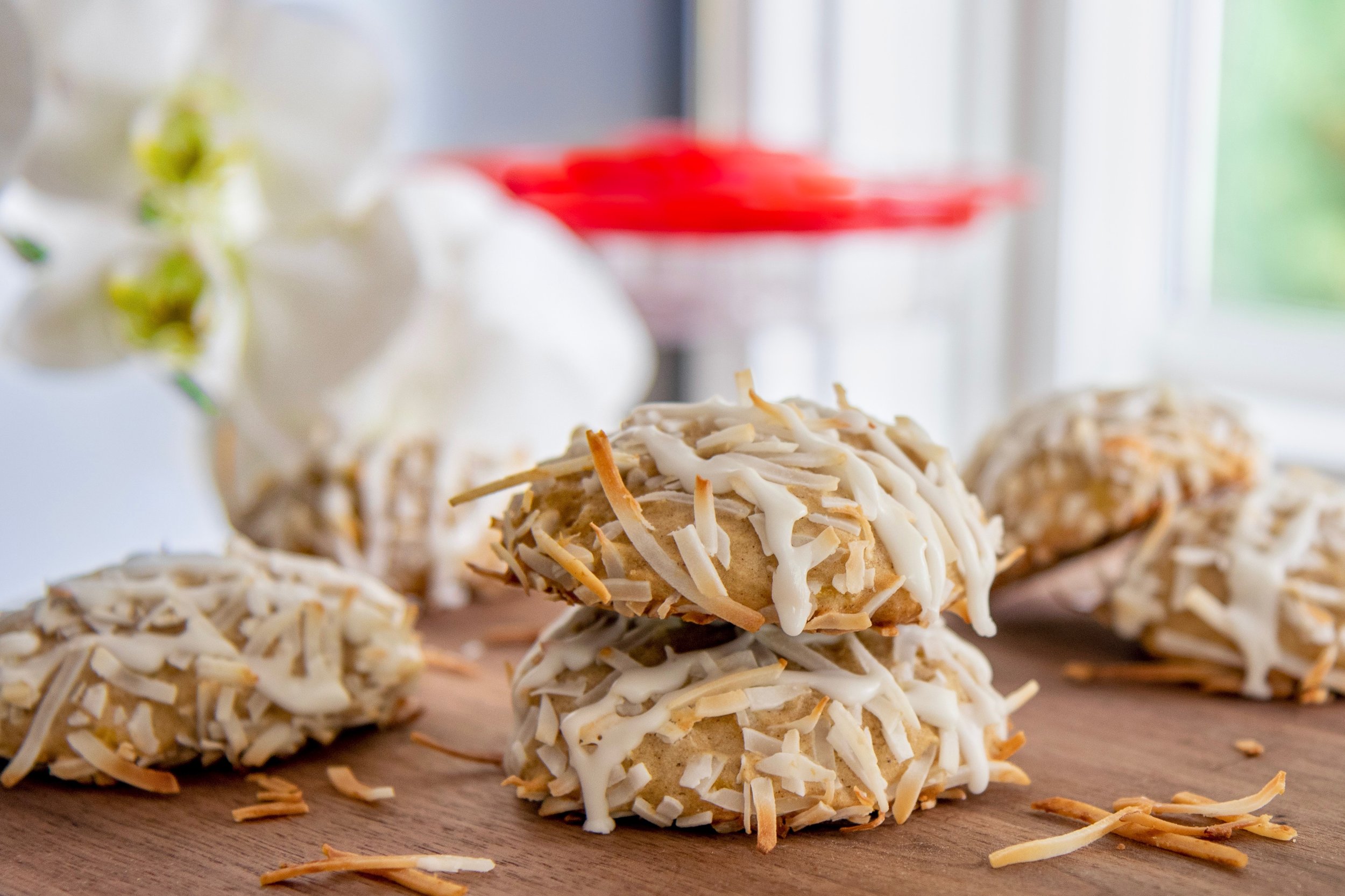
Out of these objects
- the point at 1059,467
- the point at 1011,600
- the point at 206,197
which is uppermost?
the point at 206,197

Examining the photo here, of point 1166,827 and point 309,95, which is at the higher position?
point 309,95

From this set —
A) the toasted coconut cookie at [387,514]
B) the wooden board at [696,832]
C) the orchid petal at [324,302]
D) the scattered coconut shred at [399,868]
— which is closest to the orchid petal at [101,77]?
the orchid petal at [324,302]

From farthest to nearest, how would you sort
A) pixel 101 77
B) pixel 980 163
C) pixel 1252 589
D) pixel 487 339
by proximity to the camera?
1. pixel 980 163
2. pixel 487 339
3. pixel 101 77
4. pixel 1252 589

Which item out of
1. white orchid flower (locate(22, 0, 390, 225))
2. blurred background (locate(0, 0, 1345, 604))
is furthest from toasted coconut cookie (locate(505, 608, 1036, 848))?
blurred background (locate(0, 0, 1345, 604))

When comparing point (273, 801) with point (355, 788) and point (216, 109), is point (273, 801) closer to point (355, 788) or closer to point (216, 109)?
point (355, 788)

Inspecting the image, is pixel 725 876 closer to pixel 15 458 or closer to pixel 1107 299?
pixel 15 458

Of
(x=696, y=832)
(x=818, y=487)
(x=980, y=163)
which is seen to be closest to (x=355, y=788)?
(x=696, y=832)

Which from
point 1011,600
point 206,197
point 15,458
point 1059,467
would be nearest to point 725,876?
point 1059,467

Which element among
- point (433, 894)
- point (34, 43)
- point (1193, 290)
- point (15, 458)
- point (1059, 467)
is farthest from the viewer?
point (1193, 290)
